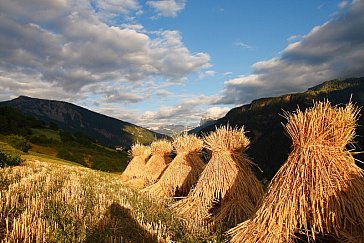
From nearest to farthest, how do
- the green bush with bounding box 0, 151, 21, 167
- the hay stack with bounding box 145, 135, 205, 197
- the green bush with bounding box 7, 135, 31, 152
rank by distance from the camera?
the hay stack with bounding box 145, 135, 205, 197
the green bush with bounding box 0, 151, 21, 167
the green bush with bounding box 7, 135, 31, 152

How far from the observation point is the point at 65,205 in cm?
820

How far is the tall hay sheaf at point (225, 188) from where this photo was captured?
863cm

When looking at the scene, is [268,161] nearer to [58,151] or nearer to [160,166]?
[58,151]

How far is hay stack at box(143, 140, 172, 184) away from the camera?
21.7m

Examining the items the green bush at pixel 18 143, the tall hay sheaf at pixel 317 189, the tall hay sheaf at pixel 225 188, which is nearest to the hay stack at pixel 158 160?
the tall hay sheaf at pixel 225 188

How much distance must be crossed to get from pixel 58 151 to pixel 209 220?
6005 cm

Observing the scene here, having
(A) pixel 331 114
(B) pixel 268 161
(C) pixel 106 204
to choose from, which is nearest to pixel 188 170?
(C) pixel 106 204

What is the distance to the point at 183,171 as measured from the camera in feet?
48.3

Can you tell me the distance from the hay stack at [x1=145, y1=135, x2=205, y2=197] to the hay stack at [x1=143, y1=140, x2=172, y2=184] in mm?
6333

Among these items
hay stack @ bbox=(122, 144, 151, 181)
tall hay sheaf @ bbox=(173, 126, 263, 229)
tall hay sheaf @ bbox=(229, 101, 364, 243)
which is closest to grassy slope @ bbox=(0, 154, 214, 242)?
tall hay sheaf @ bbox=(173, 126, 263, 229)

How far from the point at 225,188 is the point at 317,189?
4.36 metres

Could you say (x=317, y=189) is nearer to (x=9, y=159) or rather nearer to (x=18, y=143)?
(x=9, y=159)

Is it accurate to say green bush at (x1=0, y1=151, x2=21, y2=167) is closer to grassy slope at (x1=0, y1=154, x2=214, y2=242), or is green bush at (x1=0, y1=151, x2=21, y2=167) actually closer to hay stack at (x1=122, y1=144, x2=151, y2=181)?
hay stack at (x1=122, y1=144, x2=151, y2=181)

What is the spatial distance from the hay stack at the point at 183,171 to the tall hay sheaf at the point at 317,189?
354 inches
